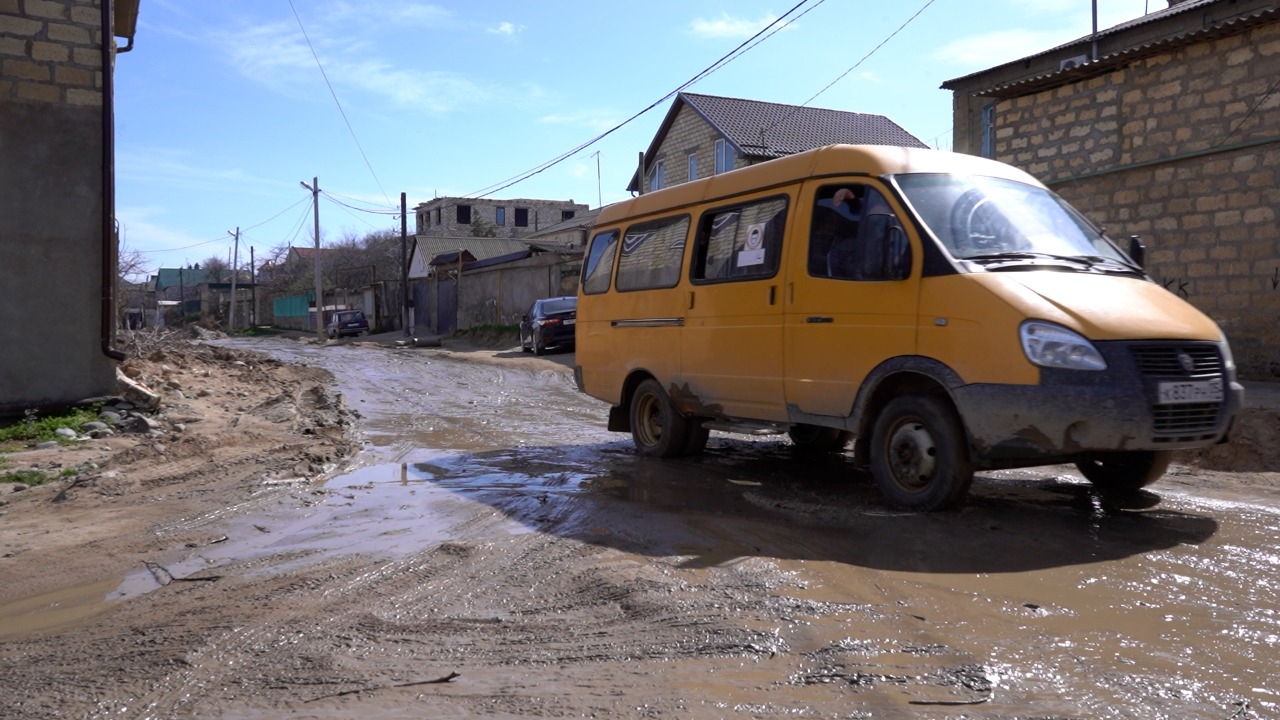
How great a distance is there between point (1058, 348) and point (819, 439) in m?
3.69

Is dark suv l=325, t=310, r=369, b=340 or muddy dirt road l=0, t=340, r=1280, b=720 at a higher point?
dark suv l=325, t=310, r=369, b=340

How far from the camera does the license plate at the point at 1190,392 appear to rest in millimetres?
5160

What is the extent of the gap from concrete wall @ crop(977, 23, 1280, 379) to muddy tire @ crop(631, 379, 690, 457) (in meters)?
7.73

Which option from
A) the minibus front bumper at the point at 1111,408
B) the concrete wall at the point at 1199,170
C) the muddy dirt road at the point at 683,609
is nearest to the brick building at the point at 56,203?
the muddy dirt road at the point at 683,609

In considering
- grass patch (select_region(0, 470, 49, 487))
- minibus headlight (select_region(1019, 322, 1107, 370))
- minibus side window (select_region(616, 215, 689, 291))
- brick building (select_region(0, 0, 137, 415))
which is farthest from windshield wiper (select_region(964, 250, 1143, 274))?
brick building (select_region(0, 0, 137, 415))

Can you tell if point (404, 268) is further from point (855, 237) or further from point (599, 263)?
point (855, 237)

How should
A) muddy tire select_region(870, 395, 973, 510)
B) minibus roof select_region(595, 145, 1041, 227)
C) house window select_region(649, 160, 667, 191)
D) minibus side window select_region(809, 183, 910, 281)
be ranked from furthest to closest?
house window select_region(649, 160, 667, 191) → minibus roof select_region(595, 145, 1041, 227) → minibus side window select_region(809, 183, 910, 281) → muddy tire select_region(870, 395, 973, 510)

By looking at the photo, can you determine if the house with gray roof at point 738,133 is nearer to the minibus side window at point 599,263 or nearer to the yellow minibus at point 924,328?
the minibus side window at point 599,263

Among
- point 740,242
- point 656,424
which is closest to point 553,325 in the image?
point 656,424

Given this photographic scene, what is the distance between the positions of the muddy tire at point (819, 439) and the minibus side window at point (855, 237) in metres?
2.37

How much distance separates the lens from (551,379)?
60.5 feet

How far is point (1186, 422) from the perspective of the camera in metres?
5.25

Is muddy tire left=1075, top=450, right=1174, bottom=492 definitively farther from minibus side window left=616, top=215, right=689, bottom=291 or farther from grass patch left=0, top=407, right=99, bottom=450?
grass patch left=0, top=407, right=99, bottom=450

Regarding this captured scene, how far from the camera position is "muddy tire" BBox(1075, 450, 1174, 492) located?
20.1 ft
